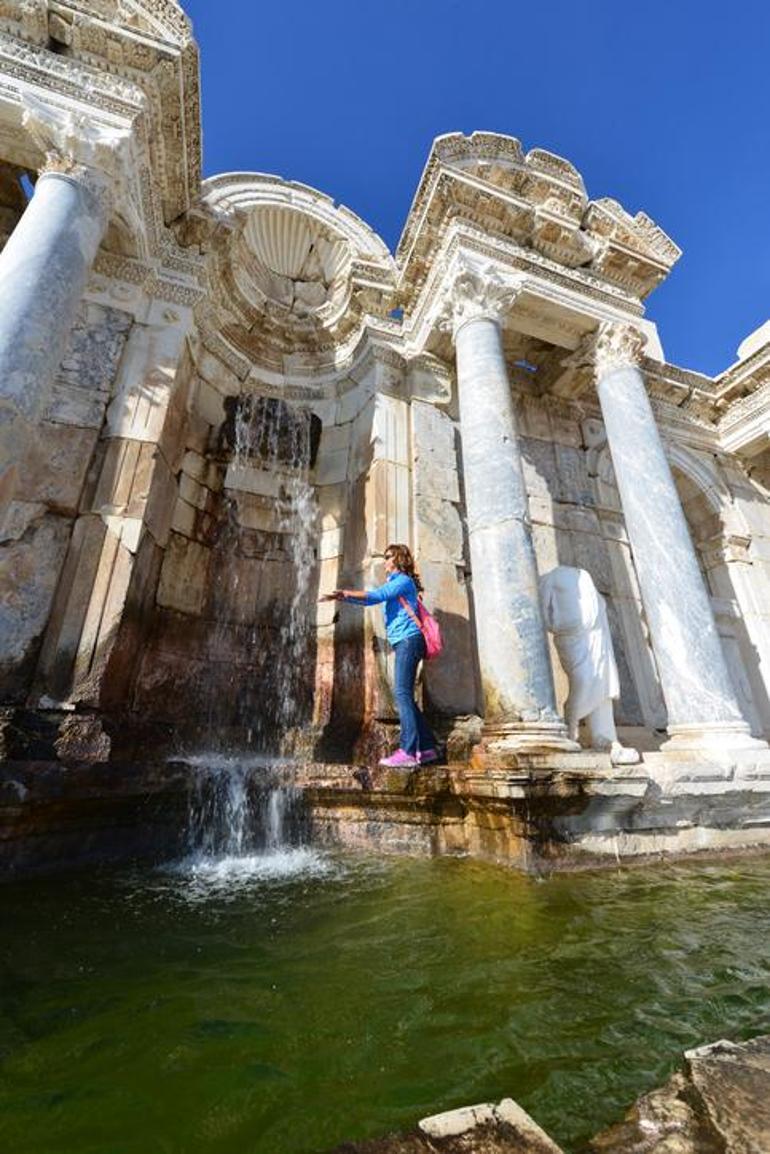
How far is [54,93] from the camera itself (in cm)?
517

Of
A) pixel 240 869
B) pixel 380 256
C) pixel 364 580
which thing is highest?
pixel 380 256

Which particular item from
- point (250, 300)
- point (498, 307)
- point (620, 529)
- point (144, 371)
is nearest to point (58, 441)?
point (144, 371)

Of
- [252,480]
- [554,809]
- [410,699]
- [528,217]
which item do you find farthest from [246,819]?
[528,217]

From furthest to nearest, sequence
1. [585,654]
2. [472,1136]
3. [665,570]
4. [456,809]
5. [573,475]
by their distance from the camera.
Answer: [573,475] → [665,570] → [585,654] → [456,809] → [472,1136]

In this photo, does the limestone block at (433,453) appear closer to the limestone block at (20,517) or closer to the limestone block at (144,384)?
the limestone block at (144,384)

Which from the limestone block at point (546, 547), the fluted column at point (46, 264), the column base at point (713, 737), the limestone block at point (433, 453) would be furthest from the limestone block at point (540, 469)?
the fluted column at point (46, 264)

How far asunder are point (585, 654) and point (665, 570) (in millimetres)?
1513

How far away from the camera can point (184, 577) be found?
20.0 feet

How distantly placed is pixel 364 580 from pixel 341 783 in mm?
2493

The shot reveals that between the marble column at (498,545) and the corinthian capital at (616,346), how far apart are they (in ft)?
5.19

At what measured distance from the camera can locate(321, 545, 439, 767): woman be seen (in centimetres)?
441

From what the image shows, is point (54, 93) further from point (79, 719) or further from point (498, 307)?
point (79, 719)

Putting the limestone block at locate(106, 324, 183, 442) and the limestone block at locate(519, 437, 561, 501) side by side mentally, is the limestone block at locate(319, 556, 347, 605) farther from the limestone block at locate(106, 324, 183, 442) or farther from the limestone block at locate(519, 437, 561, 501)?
the limestone block at locate(519, 437, 561, 501)

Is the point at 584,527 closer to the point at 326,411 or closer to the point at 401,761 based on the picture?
the point at 326,411
